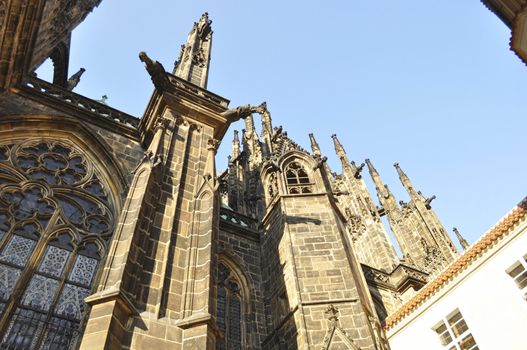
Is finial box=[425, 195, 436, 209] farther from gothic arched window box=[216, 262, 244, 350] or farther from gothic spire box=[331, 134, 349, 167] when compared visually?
gothic arched window box=[216, 262, 244, 350]

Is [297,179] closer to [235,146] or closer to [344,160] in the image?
[235,146]

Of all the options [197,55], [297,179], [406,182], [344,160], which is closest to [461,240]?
[406,182]

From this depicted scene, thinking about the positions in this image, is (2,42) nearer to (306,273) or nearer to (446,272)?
(306,273)

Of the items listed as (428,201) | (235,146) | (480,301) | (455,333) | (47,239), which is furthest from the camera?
(235,146)

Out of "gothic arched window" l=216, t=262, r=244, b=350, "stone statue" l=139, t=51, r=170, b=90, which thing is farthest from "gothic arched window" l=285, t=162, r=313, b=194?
"stone statue" l=139, t=51, r=170, b=90

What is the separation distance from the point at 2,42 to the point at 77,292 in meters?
5.28

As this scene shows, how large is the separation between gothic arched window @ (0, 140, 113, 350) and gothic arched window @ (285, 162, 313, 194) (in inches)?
201

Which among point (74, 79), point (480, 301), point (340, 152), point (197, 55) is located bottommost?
point (480, 301)

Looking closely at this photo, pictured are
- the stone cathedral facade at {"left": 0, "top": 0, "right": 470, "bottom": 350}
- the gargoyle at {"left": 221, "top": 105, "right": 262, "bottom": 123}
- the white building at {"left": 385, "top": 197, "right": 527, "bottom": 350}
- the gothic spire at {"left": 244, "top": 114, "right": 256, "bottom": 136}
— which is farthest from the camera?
the gothic spire at {"left": 244, "top": 114, "right": 256, "bottom": 136}

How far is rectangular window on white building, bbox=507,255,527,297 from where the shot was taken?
799 centimetres

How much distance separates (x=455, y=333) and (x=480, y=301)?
920 millimetres

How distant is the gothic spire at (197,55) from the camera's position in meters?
11.2

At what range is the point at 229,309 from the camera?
9148mm

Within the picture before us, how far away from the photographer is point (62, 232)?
755cm
